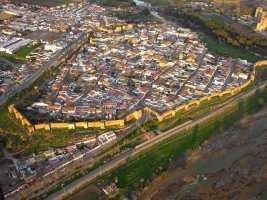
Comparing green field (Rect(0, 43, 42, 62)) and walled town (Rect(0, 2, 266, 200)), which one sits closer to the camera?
walled town (Rect(0, 2, 266, 200))

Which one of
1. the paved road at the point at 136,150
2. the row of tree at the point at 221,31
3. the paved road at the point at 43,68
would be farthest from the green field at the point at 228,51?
the paved road at the point at 43,68

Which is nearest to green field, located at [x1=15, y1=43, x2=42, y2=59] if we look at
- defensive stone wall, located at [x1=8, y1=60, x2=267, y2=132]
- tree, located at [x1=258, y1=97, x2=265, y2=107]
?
defensive stone wall, located at [x1=8, y1=60, x2=267, y2=132]

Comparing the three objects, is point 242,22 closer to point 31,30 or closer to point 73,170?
point 31,30

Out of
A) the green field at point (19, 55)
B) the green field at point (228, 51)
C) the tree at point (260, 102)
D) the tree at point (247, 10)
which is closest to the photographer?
the tree at point (260, 102)

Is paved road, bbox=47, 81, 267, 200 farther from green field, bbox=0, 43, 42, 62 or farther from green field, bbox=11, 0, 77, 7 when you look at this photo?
green field, bbox=11, 0, 77, 7

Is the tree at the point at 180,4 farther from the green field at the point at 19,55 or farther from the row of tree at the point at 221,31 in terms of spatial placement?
the green field at the point at 19,55

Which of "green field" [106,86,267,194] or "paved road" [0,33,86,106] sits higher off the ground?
"paved road" [0,33,86,106]

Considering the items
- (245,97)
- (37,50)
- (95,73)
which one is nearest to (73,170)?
(95,73)
